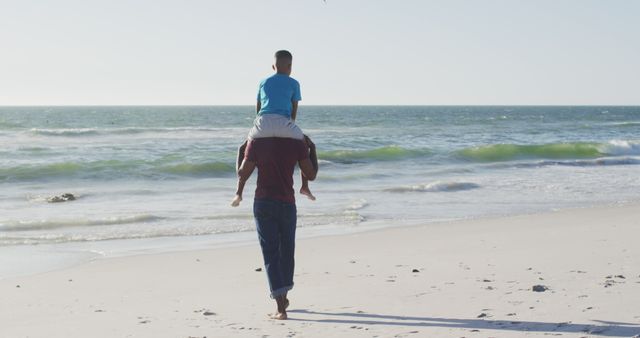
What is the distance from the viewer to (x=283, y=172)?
5445 millimetres

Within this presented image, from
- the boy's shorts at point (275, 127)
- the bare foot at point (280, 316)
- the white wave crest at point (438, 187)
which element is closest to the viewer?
the boy's shorts at point (275, 127)

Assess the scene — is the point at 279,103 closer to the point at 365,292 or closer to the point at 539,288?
the point at 365,292

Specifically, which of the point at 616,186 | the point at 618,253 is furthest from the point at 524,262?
the point at 616,186

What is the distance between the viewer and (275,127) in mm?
5348

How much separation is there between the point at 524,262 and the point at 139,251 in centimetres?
402

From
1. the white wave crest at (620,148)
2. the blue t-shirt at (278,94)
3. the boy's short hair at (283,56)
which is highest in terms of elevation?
the boy's short hair at (283,56)

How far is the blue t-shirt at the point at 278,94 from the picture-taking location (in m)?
5.36

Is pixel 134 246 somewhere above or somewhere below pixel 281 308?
below

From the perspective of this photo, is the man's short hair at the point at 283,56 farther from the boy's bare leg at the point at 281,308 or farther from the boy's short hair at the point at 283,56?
the boy's bare leg at the point at 281,308

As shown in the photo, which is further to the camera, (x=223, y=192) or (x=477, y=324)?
→ (x=223, y=192)

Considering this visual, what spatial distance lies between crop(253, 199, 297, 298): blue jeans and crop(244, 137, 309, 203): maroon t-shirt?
0.20 ft

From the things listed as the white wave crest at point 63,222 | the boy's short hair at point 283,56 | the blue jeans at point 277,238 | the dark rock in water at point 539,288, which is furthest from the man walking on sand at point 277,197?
the white wave crest at point 63,222

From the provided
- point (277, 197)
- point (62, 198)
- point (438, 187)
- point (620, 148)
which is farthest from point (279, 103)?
point (620, 148)

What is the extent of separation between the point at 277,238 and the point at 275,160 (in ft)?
1.67
